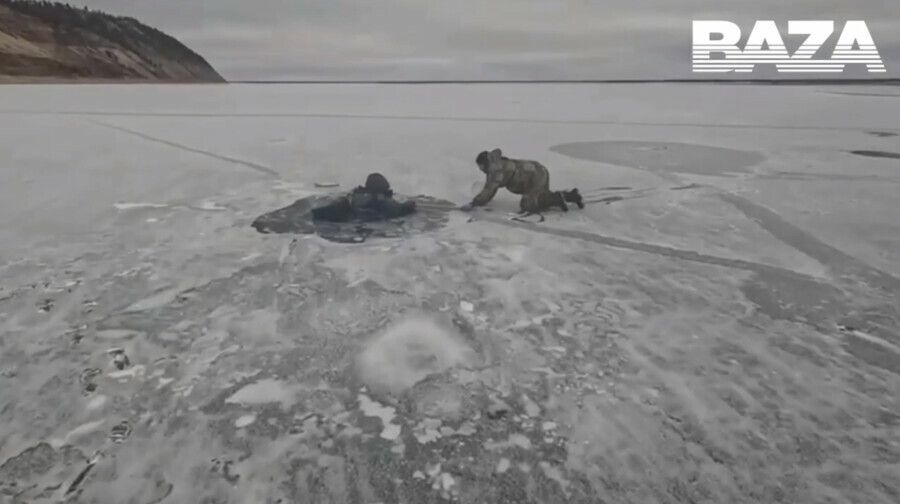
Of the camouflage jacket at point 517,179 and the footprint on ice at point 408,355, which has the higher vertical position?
the camouflage jacket at point 517,179

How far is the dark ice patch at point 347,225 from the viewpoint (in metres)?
4.10

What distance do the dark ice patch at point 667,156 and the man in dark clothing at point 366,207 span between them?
415cm

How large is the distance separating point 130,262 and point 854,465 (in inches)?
147

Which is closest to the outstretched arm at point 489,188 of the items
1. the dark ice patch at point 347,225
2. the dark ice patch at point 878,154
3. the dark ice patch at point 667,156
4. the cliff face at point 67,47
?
the dark ice patch at point 347,225

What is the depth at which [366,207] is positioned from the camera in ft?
14.8

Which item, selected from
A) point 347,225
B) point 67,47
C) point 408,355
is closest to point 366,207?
point 347,225

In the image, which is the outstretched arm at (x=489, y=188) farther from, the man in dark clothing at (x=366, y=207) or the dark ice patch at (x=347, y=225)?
the man in dark clothing at (x=366, y=207)

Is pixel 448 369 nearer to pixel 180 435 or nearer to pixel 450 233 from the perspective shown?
pixel 180 435

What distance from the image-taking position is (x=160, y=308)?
282cm

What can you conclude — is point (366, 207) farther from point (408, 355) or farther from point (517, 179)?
point (408, 355)

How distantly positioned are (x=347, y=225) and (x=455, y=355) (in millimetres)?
2207

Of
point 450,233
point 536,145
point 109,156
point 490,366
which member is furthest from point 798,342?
point 109,156

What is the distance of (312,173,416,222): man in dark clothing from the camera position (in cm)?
444

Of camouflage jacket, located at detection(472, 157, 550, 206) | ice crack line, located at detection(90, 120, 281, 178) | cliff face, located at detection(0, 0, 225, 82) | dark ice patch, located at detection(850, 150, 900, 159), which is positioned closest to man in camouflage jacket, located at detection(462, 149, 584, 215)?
camouflage jacket, located at detection(472, 157, 550, 206)
